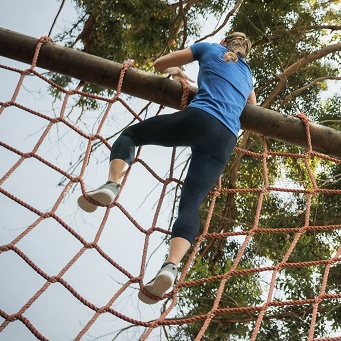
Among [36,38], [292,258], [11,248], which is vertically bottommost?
[11,248]

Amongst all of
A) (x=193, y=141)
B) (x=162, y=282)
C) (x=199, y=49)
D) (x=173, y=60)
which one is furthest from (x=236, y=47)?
(x=162, y=282)

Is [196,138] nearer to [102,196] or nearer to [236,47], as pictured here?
[102,196]

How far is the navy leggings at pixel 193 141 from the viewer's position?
1.92m

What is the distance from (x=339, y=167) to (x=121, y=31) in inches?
84.4

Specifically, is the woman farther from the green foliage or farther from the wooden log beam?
the green foliage

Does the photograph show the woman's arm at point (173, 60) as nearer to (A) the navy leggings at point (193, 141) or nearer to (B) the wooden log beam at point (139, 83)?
(B) the wooden log beam at point (139, 83)

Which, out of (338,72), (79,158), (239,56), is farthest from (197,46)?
(338,72)

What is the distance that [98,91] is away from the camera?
207 inches

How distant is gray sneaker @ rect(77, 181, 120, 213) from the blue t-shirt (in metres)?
0.39

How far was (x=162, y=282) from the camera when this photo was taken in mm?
1703

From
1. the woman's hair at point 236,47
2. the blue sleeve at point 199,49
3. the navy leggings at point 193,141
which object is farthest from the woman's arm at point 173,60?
the navy leggings at point 193,141

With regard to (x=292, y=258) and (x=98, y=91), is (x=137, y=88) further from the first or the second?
(x=98, y=91)

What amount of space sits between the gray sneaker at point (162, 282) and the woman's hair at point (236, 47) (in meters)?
0.81

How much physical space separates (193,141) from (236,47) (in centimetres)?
48
